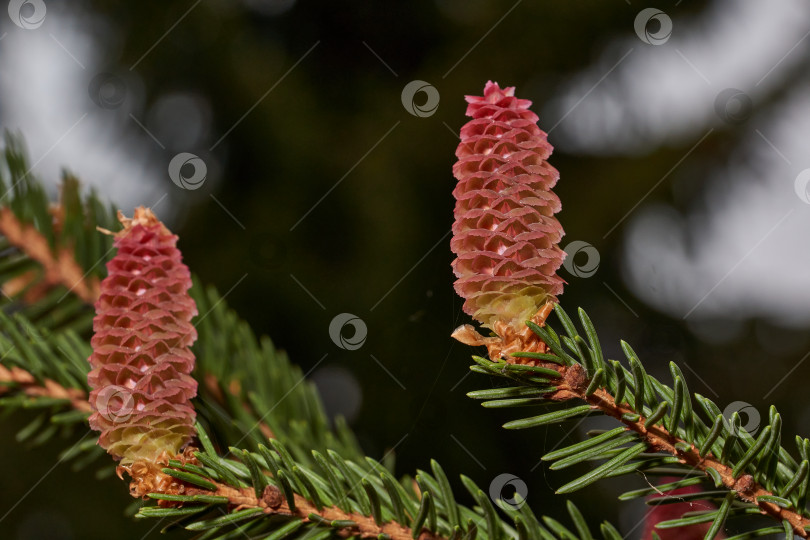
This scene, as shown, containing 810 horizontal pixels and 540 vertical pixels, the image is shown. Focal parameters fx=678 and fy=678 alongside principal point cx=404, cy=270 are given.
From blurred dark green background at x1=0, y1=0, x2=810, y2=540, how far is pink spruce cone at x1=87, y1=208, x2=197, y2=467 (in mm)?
742

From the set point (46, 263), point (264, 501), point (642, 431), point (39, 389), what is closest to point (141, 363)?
point (264, 501)

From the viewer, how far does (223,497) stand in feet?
1.98

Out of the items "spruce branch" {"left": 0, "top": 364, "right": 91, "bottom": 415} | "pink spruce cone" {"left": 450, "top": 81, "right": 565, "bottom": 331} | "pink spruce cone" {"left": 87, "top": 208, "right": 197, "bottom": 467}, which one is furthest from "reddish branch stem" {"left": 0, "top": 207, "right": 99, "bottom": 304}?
"pink spruce cone" {"left": 450, "top": 81, "right": 565, "bottom": 331}

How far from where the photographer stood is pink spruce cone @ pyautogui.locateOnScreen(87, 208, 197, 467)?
0.60 meters

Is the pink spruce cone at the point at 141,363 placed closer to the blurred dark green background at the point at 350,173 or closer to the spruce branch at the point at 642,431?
the spruce branch at the point at 642,431

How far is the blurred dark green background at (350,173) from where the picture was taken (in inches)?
56.6

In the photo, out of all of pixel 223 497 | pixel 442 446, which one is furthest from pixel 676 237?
pixel 223 497

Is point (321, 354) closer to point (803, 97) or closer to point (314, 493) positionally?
point (314, 493)

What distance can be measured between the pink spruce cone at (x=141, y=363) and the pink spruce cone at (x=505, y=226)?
0.27 metres

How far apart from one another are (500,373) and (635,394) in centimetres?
11

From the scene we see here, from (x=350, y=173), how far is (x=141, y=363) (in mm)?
1016

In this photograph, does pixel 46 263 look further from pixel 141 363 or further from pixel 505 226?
pixel 505 226

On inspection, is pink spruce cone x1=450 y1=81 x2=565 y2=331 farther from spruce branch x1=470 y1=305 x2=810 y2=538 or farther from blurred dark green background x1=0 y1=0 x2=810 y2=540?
blurred dark green background x1=0 y1=0 x2=810 y2=540

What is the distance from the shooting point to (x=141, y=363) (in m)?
0.61
